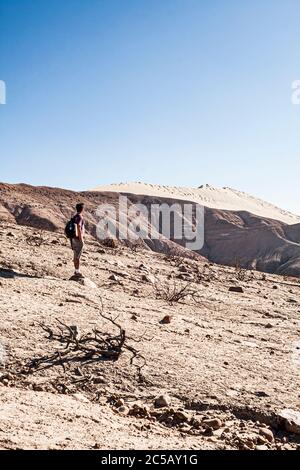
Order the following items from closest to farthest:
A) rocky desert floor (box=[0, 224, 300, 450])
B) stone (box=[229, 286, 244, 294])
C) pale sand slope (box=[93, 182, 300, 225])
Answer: rocky desert floor (box=[0, 224, 300, 450]), stone (box=[229, 286, 244, 294]), pale sand slope (box=[93, 182, 300, 225])

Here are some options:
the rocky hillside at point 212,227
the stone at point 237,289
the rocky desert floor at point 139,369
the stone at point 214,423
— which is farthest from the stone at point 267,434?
the rocky hillside at point 212,227

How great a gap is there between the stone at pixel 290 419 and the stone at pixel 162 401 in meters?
0.82

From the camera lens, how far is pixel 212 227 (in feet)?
163

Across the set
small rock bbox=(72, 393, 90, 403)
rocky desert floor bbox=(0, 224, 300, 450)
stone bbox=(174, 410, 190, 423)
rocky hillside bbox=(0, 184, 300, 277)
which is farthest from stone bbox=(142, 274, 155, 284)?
rocky hillside bbox=(0, 184, 300, 277)

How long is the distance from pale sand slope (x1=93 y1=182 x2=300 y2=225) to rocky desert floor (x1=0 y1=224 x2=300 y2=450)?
203ft

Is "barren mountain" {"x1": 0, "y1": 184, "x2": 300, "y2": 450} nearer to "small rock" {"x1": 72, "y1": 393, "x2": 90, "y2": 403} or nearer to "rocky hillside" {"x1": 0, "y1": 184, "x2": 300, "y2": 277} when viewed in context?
"small rock" {"x1": 72, "y1": 393, "x2": 90, "y2": 403}

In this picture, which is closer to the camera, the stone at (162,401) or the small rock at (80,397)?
the small rock at (80,397)

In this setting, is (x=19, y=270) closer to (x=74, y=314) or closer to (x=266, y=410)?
(x=74, y=314)

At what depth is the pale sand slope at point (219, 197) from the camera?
71.5 meters

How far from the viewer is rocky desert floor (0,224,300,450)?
9.13 feet

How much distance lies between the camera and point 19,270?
21.7 ft

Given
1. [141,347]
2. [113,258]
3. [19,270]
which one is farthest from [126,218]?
[141,347]

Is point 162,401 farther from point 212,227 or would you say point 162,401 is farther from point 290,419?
point 212,227

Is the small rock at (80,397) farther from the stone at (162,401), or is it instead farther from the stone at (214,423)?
the stone at (214,423)
